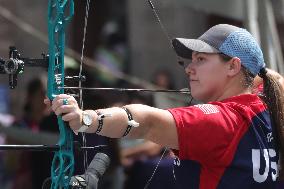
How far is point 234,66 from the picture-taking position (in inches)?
131

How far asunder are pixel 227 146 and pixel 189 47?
46 cm

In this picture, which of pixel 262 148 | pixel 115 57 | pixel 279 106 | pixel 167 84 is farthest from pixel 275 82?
pixel 115 57

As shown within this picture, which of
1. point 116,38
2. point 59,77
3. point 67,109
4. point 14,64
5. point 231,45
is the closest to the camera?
point 67,109

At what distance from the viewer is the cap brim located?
131 inches

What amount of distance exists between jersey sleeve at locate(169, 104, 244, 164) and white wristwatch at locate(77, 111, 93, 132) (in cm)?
35

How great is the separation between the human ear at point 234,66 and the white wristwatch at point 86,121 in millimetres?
724

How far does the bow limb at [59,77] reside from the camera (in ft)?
9.95

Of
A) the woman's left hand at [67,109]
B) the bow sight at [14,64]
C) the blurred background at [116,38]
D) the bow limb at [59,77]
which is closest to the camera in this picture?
the woman's left hand at [67,109]

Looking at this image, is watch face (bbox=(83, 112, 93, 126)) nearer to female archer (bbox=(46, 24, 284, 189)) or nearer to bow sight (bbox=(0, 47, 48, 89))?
female archer (bbox=(46, 24, 284, 189))

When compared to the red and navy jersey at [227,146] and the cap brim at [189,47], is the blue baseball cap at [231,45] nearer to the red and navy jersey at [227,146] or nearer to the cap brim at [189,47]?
the cap brim at [189,47]

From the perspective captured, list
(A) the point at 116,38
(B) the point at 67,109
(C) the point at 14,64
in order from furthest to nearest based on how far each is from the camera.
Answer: (A) the point at 116,38
(C) the point at 14,64
(B) the point at 67,109

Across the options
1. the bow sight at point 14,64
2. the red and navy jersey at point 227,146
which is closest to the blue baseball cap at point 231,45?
the red and navy jersey at point 227,146

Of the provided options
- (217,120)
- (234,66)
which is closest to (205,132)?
(217,120)

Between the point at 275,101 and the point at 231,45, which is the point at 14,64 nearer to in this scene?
the point at 231,45
